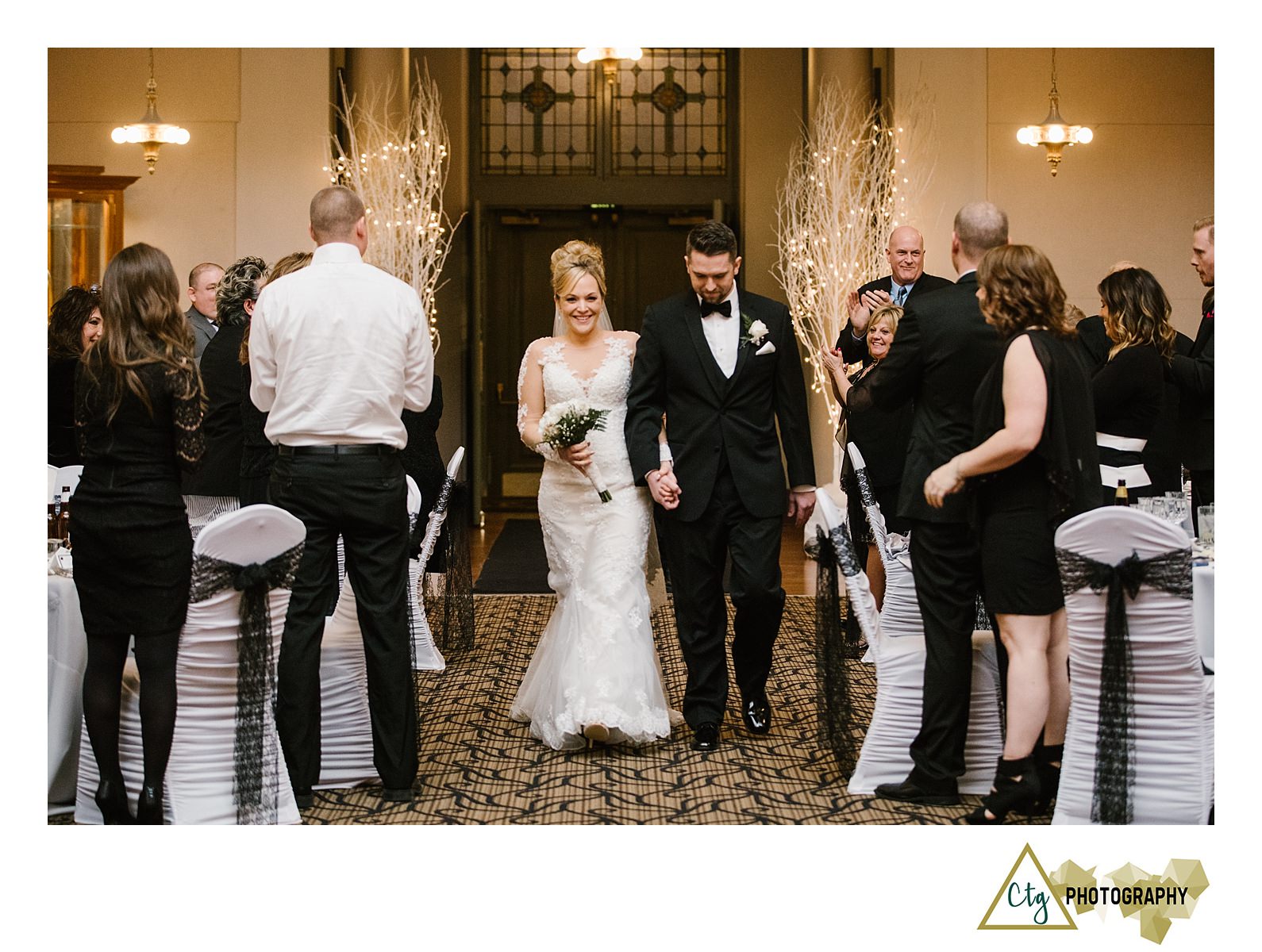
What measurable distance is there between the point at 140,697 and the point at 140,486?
1.84 feet

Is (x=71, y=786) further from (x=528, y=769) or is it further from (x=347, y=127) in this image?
(x=347, y=127)

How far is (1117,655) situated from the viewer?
3254mm

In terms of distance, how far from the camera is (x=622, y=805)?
12.3 feet

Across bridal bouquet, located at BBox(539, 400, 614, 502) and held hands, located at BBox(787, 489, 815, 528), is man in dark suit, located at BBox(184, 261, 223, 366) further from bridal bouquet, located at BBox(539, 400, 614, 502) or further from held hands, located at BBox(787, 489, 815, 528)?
held hands, located at BBox(787, 489, 815, 528)

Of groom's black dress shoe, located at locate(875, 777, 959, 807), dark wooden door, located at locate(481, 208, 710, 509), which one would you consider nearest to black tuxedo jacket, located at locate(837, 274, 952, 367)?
groom's black dress shoe, located at locate(875, 777, 959, 807)

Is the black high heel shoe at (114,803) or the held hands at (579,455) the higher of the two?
the held hands at (579,455)

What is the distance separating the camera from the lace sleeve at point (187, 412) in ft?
10.9

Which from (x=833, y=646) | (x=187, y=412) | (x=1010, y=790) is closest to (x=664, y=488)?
(x=833, y=646)

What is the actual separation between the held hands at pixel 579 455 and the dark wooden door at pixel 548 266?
6867 millimetres

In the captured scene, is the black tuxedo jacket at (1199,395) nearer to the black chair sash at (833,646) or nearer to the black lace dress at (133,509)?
the black chair sash at (833,646)

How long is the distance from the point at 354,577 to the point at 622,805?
103cm

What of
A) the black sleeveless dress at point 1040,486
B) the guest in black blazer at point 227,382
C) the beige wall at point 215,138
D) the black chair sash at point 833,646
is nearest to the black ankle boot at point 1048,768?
the black sleeveless dress at point 1040,486

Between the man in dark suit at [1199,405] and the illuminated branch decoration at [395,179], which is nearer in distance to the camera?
→ the man in dark suit at [1199,405]
